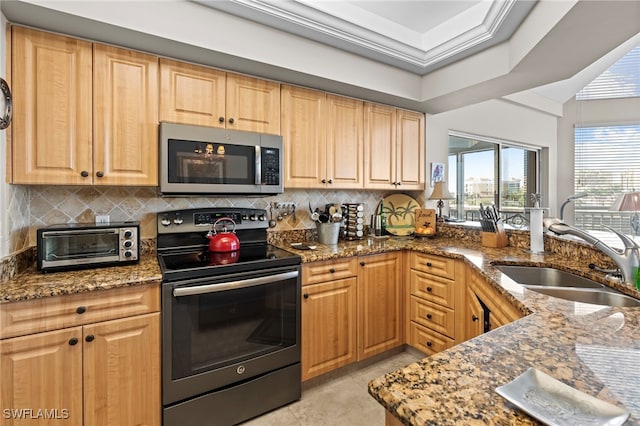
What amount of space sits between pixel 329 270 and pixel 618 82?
499 centimetres

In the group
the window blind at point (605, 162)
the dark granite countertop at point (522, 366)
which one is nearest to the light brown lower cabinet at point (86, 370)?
the dark granite countertop at point (522, 366)

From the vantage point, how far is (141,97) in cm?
186

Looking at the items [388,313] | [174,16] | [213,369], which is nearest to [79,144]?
[174,16]

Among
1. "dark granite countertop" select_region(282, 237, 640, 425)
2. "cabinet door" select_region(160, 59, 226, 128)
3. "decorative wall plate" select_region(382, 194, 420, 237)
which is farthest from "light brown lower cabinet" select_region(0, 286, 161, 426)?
"decorative wall plate" select_region(382, 194, 420, 237)

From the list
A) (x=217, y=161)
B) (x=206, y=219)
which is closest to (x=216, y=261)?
(x=206, y=219)

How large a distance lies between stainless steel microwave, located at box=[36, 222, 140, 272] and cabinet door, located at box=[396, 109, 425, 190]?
7.57 feet

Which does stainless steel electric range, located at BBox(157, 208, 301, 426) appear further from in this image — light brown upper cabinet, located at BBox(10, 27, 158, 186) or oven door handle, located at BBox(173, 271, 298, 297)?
light brown upper cabinet, located at BBox(10, 27, 158, 186)

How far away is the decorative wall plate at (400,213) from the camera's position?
3176 millimetres

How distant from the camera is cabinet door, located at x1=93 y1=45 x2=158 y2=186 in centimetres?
177

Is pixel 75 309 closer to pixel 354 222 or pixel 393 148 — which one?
pixel 354 222

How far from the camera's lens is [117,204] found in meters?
2.07

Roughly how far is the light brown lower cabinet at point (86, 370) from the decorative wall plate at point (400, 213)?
229 cm

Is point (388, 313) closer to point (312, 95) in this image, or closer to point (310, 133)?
point (310, 133)

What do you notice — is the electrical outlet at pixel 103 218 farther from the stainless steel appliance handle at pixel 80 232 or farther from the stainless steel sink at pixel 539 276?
the stainless steel sink at pixel 539 276
